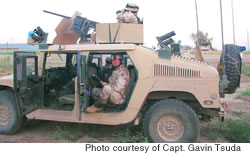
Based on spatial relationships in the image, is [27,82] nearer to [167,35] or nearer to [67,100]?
[67,100]

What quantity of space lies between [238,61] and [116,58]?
2131mm

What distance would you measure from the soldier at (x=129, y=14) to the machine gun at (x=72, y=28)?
796 mm

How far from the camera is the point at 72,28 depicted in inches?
207

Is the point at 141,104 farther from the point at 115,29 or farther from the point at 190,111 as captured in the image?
the point at 115,29

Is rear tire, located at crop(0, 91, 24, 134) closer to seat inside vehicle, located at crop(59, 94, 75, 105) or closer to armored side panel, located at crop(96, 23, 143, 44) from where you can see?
seat inside vehicle, located at crop(59, 94, 75, 105)

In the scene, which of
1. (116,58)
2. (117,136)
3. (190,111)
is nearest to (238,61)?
(190,111)

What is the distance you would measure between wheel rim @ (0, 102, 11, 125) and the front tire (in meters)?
2.69

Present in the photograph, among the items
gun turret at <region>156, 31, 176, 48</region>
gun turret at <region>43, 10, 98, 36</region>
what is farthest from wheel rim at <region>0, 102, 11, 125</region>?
gun turret at <region>156, 31, 176, 48</region>

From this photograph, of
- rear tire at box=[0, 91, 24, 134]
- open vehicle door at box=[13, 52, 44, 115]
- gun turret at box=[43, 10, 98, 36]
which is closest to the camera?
open vehicle door at box=[13, 52, 44, 115]

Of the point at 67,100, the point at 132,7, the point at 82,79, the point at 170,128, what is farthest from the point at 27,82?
the point at 170,128

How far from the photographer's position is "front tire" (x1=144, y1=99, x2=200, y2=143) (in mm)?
4016

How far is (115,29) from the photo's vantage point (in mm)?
4645

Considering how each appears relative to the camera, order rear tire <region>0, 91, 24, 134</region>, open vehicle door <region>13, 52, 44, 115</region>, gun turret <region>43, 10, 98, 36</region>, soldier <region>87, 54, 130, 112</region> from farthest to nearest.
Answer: gun turret <region>43, 10, 98, 36</region> → rear tire <region>0, 91, 24, 134</region> → soldier <region>87, 54, 130, 112</region> → open vehicle door <region>13, 52, 44, 115</region>

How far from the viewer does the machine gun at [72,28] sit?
5.22m
